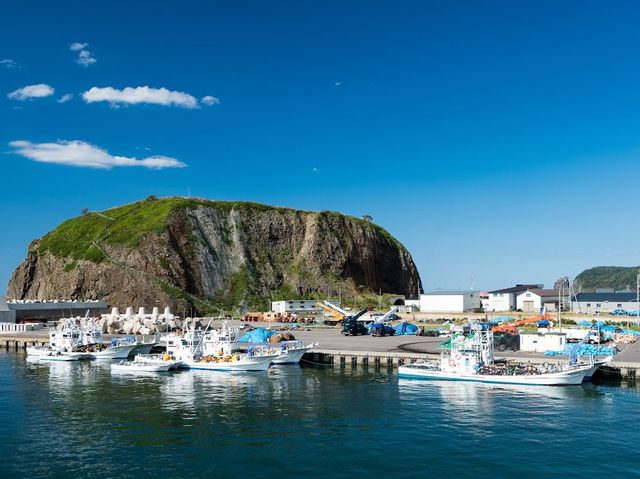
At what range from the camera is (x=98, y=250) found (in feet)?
468

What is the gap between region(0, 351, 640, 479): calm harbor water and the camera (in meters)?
29.9

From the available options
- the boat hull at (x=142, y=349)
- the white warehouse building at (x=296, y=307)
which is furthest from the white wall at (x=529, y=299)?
the boat hull at (x=142, y=349)

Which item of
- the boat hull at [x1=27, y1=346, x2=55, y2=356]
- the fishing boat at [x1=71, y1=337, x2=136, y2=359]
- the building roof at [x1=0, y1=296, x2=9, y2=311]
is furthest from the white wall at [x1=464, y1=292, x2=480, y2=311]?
the building roof at [x1=0, y1=296, x2=9, y2=311]

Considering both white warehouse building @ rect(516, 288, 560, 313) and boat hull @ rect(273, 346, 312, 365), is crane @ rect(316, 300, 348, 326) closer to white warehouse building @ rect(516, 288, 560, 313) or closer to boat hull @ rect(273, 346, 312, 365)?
white warehouse building @ rect(516, 288, 560, 313)

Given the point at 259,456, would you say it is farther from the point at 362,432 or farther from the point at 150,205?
the point at 150,205

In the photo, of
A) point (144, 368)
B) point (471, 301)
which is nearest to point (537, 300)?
point (471, 301)

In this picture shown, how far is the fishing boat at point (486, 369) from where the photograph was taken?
50.3 metres

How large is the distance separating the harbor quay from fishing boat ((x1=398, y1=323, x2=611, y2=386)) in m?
2.20

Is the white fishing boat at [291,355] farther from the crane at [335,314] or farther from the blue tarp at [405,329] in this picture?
the crane at [335,314]

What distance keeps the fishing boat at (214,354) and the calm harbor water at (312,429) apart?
5314 mm

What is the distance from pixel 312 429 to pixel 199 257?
116 metres

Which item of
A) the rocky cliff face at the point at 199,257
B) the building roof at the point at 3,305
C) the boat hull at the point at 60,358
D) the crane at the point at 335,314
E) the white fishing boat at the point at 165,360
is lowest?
the boat hull at the point at 60,358

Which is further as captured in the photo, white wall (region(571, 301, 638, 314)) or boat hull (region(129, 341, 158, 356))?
white wall (region(571, 301, 638, 314))

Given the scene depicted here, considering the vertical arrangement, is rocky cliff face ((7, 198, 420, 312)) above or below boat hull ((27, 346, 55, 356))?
above
